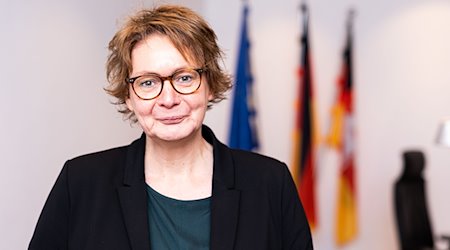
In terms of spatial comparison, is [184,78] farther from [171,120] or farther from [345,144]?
[345,144]

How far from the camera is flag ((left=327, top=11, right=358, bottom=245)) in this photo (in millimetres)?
4523

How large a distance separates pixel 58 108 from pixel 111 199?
172 cm

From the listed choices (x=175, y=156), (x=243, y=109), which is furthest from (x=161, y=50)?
(x=243, y=109)

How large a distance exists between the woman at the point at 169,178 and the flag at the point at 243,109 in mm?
3021

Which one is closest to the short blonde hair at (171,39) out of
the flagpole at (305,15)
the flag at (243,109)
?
the flag at (243,109)

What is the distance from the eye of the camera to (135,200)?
4.59 ft

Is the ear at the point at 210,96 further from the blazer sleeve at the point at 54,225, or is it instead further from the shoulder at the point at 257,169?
the blazer sleeve at the point at 54,225

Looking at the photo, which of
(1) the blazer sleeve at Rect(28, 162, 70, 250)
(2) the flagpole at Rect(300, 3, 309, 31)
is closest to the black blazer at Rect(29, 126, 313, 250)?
(1) the blazer sleeve at Rect(28, 162, 70, 250)

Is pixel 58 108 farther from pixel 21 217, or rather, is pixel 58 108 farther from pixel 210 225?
pixel 210 225

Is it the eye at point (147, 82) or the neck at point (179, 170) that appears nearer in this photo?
the eye at point (147, 82)

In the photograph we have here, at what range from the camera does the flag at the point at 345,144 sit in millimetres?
4523

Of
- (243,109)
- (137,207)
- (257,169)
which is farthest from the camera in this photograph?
(243,109)

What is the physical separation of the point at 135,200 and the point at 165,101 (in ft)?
0.85

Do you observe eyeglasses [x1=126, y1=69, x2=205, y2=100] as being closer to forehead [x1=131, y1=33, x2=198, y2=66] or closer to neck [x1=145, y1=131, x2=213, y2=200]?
forehead [x1=131, y1=33, x2=198, y2=66]
